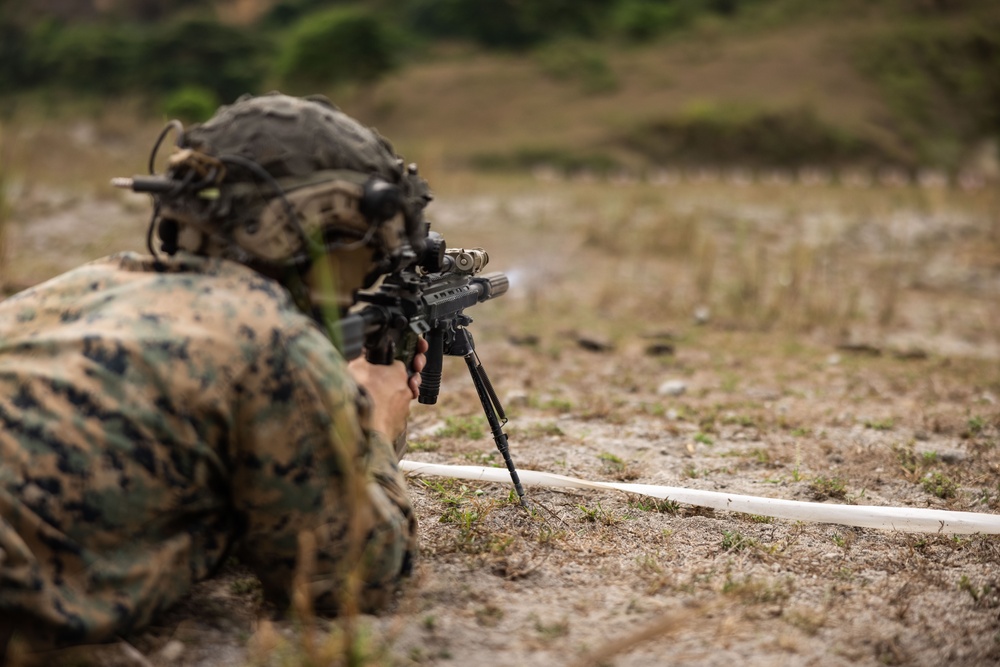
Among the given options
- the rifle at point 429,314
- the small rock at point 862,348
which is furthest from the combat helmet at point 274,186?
the small rock at point 862,348

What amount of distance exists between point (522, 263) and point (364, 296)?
20.8ft

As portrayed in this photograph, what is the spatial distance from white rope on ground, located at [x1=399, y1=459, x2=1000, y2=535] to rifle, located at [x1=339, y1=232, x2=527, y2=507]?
0.72 ft

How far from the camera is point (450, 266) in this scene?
2.73 meters

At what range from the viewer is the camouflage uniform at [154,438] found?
1.74 m

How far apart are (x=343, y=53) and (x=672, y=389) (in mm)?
27071

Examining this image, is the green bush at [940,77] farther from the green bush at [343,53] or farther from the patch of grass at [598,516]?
the patch of grass at [598,516]

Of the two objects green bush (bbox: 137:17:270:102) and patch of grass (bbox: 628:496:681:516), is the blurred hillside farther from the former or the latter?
patch of grass (bbox: 628:496:681:516)

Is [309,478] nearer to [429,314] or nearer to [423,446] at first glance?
[429,314]

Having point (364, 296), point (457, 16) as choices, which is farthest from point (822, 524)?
point (457, 16)

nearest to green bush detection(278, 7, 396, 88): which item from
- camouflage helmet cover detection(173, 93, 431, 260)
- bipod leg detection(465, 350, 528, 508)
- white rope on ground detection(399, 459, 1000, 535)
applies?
white rope on ground detection(399, 459, 1000, 535)

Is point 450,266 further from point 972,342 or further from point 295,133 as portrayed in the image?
point 972,342

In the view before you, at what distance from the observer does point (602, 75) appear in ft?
103

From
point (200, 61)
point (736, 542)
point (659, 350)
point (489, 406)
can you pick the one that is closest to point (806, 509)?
point (736, 542)

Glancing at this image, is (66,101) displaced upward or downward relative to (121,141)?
upward
